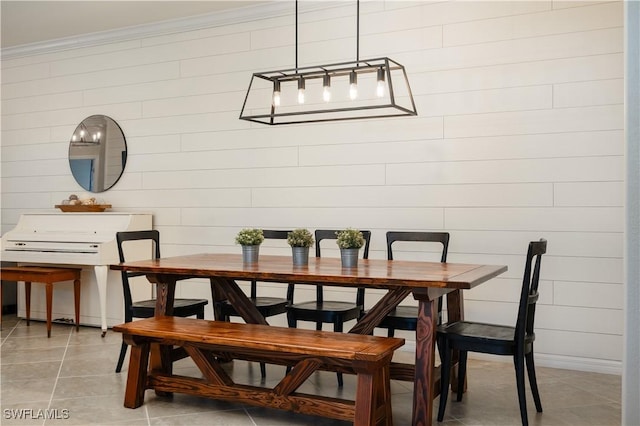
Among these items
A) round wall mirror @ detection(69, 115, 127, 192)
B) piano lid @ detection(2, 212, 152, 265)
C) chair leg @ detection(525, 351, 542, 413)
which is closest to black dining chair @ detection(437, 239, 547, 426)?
chair leg @ detection(525, 351, 542, 413)

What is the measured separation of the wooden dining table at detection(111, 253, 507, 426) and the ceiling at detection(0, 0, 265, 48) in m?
→ 2.25

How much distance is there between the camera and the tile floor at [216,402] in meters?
2.93

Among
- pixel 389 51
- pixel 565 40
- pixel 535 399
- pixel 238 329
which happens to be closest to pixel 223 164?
pixel 389 51

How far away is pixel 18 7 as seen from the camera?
194 inches

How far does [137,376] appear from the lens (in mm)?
3105

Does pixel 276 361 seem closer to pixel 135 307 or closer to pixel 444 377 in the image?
pixel 444 377

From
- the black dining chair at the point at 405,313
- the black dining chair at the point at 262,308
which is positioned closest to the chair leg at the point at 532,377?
the black dining chair at the point at 405,313

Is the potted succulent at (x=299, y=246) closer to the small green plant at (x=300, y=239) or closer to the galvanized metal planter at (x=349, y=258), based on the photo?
the small green plant at (x=300, y=239)

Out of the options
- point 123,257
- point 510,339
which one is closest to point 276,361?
point 510,339

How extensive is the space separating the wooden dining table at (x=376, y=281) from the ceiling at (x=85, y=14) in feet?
7.39

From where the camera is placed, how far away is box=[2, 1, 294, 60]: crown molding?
4863mm

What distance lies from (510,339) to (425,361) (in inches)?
16.7

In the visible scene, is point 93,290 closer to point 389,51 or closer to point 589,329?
point 389,51

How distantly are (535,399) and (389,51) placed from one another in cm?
266
